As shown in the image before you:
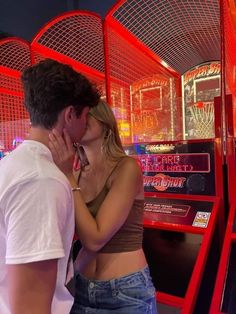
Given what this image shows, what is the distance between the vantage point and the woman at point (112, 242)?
3.00 ft

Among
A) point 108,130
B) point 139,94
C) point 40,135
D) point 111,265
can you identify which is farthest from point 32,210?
point 139,94

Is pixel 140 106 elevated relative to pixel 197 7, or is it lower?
lower

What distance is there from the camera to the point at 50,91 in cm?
66

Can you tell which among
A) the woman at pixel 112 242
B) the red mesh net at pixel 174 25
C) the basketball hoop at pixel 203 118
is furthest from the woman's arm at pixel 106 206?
the red mesh net at pixel 174 25

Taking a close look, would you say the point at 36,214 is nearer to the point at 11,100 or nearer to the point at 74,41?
the point at 74,41

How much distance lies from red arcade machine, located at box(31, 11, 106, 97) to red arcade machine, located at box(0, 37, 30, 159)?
336 mm

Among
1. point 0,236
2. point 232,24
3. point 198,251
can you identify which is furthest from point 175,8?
point 0,236

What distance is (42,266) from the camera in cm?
56

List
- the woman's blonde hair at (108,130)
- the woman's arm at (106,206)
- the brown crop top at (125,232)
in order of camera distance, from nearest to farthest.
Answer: the woman's arm at (106,206) < the brown crop top at (125,232) < the woman's blonde hair at (108,130)

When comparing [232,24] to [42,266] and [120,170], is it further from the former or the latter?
[42,266]

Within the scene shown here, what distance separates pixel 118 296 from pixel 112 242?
16 cm

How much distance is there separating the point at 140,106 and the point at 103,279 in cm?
121

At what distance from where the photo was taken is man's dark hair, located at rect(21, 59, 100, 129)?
0.67 meters

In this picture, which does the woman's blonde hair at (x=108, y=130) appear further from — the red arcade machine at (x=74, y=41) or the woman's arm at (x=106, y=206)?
the red arcade machine at (x=74, y=41)
